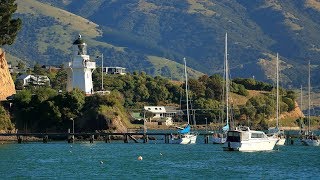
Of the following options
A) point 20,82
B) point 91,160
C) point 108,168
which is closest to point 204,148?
point 91,160

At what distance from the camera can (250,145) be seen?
10381cm

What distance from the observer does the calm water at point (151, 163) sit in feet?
255

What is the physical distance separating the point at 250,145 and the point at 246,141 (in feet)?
2.98

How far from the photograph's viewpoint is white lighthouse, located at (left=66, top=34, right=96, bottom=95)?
14838cm

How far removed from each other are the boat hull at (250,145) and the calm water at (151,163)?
1.21 m

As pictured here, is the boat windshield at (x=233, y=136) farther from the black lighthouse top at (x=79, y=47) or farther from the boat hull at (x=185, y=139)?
the black lighthouse top at (x=79, y=47)

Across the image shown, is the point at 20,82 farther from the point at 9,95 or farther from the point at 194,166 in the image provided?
the point at 194,166

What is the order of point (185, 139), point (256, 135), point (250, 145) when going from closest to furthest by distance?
point (250, 145), point (256, 135), point (185, 139)

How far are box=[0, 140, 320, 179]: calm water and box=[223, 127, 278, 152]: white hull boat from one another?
1333mm

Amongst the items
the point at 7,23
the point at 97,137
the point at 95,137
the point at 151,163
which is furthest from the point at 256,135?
the point at 7,23

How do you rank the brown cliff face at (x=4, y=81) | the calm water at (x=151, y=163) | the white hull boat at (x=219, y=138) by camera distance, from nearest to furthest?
the calm water at (x=151, y=163) < the white hull boat at (x=219, y=138) < the brown cliff face at (x=4, y=81)

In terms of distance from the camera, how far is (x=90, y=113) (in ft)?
462

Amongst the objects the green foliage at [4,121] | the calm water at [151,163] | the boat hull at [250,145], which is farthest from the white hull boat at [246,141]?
the green foliage at [4,121]

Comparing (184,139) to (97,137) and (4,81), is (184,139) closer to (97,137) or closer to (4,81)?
(97,137)
